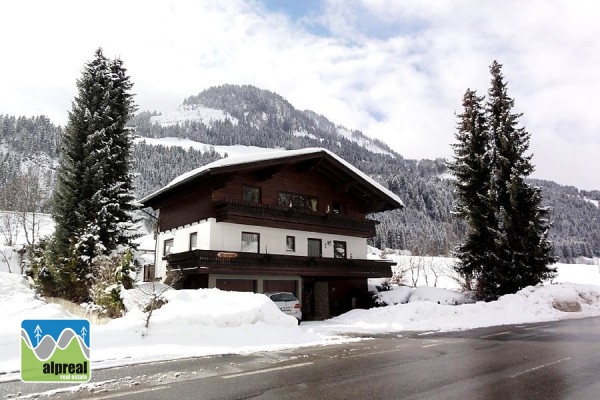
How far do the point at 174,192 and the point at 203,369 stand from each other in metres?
22.0

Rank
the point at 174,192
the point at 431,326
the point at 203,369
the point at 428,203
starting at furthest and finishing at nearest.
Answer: the point at 428,203 → the point at 174,192 → the point at 431,326 → the point at 203,369

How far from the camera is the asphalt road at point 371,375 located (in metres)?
7.68

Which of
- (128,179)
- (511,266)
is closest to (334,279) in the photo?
(511,266)

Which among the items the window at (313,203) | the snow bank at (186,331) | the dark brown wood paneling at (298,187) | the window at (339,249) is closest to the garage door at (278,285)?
the window at (339,249)

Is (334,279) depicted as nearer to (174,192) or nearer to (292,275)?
(292,275)

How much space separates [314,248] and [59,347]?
23.2 meters

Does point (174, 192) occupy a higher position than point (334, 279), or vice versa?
point (174, 192)

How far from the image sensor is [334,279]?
3150 cm

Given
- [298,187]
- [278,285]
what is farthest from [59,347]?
[298,187]

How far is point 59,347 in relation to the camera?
823cm

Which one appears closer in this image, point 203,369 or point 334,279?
point 203,369

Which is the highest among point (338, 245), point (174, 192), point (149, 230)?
point (149, 230)

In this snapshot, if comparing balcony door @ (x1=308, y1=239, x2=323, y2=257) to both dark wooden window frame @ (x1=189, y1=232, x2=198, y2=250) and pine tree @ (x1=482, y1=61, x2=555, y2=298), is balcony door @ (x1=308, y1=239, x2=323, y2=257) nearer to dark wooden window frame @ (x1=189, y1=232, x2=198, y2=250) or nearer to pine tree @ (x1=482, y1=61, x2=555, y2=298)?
dark wooden window frame @ (x1=189, y1=232, x2=198, y2=250)

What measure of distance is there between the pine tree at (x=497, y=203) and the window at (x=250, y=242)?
17.1 metres
